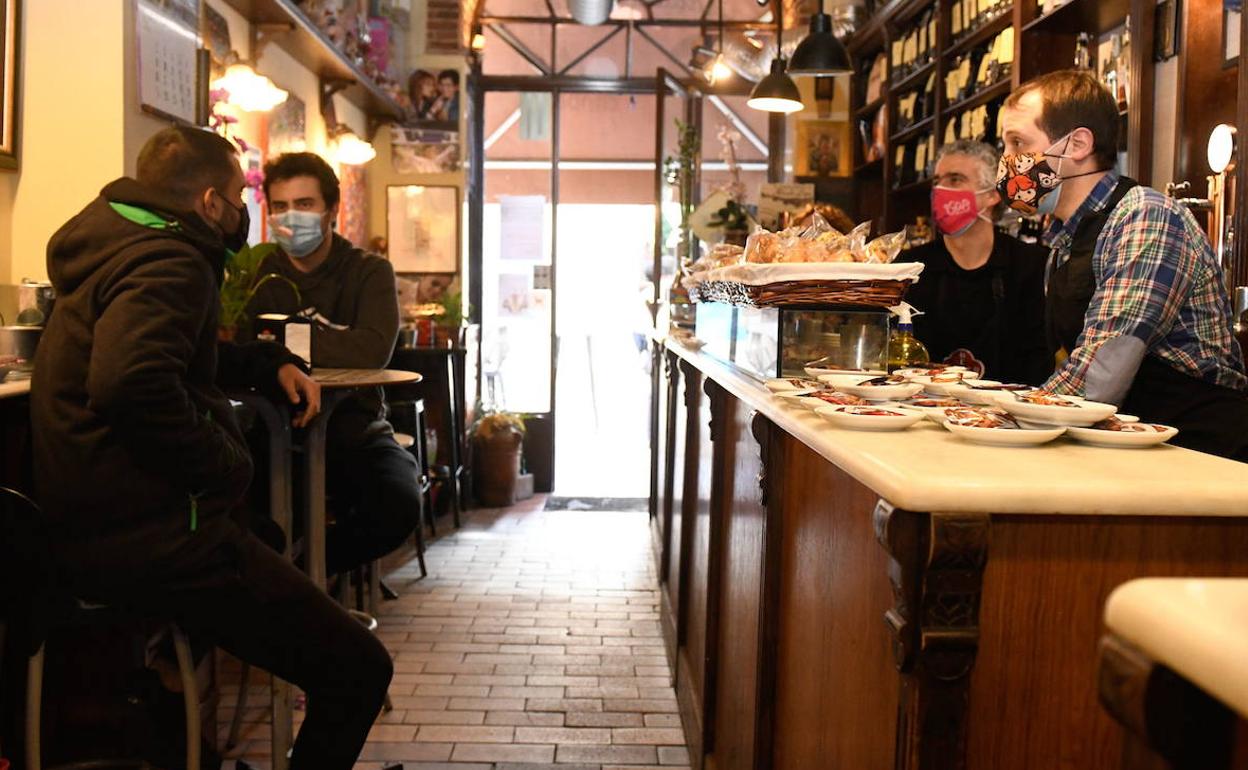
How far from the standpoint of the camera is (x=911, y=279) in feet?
7.20

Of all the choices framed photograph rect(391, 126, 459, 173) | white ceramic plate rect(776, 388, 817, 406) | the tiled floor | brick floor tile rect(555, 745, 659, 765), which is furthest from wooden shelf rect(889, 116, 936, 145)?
white ceramic plate rect(776, 388, 817, 406)

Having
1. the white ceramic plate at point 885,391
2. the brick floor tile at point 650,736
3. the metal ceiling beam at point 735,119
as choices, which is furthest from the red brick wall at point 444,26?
the white ceramic plate at point 885,391

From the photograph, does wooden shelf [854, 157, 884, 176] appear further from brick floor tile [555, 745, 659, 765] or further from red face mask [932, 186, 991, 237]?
brick floor tile [555, 745, 659, 765]

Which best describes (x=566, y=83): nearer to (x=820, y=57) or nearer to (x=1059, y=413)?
(x=820, y=57)

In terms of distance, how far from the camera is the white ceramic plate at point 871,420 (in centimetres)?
150

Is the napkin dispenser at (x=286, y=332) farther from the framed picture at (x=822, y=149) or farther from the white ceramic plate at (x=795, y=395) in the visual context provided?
the framed picture at (x=822, y=149)

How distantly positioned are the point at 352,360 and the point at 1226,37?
2.96 metres

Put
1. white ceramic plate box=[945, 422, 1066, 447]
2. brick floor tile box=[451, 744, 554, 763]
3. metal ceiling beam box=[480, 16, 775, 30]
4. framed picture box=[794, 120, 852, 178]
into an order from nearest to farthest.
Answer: white ceramic plate box=[945, 422, 1066, 447]
brick floor tile box=[451, 744, 554, 763]
framed picture box=[794, 120, 852, 178]
metal ceiling beam box=[480, 16, 775, 30]

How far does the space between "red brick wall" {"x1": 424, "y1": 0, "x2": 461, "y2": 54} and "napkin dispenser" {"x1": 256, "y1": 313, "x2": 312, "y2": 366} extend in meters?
4.43

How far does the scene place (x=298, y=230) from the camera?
365 cm

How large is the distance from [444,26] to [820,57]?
9.75ft

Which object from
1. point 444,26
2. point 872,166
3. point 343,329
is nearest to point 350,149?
point 444,26

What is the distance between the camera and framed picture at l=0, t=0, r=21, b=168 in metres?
3.18

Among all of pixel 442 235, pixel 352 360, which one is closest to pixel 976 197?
pixel 352 360
